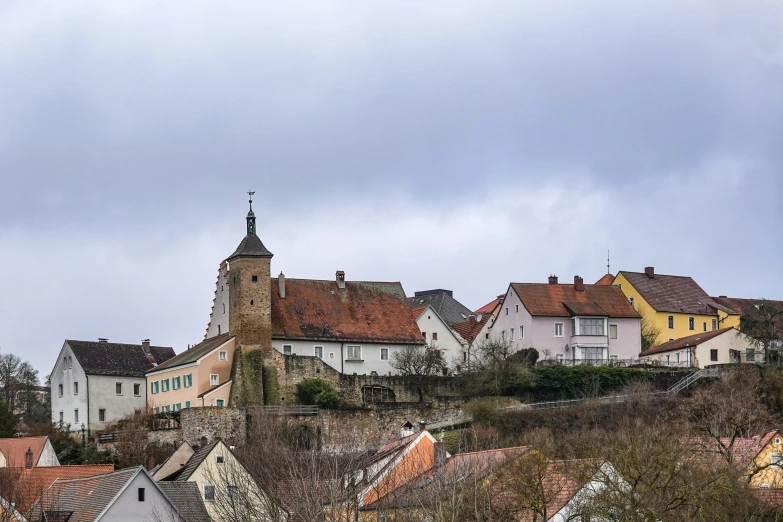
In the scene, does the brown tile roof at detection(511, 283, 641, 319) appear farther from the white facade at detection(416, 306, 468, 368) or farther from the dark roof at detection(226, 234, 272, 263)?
the dark roof at detection(226, 234, 272, 263)

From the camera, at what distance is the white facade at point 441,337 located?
3720 inches

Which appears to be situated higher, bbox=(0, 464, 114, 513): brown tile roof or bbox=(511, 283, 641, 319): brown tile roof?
bbox=(511, 283, 641, 319): brown tile roof

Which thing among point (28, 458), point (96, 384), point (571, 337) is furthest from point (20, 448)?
point (571, 337)

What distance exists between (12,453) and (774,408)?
35667mm

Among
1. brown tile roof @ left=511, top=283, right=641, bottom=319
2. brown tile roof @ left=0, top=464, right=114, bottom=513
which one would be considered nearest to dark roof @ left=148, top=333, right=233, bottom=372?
brown tile roof @ left=0, top=464, right=114, bottom=513

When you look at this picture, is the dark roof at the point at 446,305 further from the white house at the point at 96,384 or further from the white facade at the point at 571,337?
the white house at the point at 96,384

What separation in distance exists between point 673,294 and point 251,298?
92.0 feet

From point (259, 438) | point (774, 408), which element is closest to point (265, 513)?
point (259, 438)

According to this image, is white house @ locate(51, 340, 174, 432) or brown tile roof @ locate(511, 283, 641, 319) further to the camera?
brown tile roof @ locate(511, 283, 641, 319)

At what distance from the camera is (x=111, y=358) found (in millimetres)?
95312

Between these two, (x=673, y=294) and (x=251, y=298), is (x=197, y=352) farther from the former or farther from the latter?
(x=673, y=294)

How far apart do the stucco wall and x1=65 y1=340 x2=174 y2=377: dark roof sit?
100 feet

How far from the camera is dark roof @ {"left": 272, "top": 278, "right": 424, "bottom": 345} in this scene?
89.2m

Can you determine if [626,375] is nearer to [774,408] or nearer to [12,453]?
[774,408]
